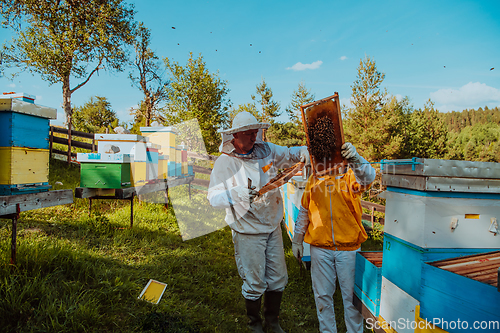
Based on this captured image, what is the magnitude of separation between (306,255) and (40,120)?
373 cm

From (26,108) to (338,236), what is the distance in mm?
3412

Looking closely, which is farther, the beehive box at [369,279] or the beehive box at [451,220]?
the beehive box at [369,279]

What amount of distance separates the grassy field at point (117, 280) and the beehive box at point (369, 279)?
1236 mm

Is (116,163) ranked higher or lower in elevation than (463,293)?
higher

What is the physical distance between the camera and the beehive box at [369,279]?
70.2 inches

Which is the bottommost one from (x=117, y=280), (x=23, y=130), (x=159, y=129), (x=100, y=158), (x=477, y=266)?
(x=117, y=280)

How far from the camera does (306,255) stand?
3.59m

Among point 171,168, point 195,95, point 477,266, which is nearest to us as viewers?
point 477,266

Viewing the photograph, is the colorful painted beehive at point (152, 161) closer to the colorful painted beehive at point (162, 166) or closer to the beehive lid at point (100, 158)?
the colorful painted beehive at point (162, 166)

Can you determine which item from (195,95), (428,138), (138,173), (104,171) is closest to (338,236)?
(104,171)

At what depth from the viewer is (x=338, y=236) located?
2.17m

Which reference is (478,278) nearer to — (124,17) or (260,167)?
(260,167)

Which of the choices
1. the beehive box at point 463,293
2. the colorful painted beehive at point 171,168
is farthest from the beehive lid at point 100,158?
the beehive box at point 463,293

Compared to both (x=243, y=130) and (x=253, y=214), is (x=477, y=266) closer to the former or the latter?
(x=253, y=214)
